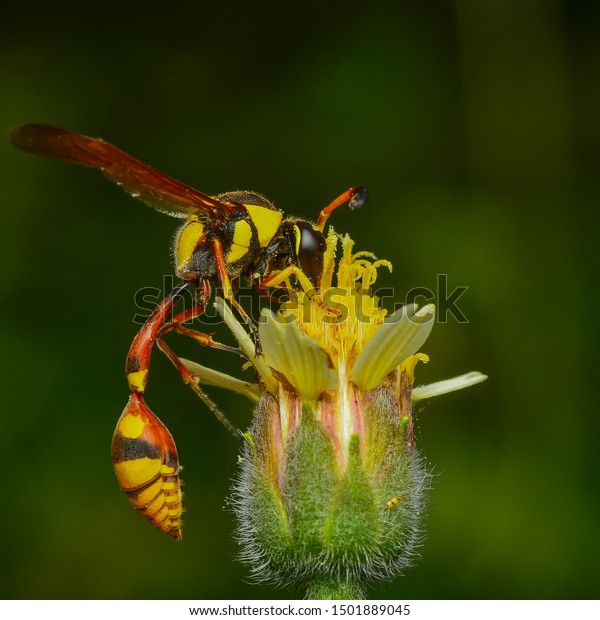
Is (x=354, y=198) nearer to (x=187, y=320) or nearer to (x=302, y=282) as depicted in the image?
(x=302, y=282)

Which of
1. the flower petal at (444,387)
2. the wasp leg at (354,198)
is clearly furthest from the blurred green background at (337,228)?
the wasp leg at (354,198)

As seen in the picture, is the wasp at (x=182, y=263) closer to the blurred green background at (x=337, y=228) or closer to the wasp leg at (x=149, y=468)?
the wasp leg at (x=149, y=468)

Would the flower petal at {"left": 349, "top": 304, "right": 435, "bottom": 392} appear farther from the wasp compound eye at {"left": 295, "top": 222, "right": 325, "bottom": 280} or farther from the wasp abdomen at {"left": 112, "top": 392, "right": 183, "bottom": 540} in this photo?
the wasp abdomen at {"left": 112, "top": 392, "right": 183, "bottom": 540}

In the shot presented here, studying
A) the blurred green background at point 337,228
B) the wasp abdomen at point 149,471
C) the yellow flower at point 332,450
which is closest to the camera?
the yellow flower at point 332,450

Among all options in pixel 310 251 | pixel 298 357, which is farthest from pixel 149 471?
pixel 310 251

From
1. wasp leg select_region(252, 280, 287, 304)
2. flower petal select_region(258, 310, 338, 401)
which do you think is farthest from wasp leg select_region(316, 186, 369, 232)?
flower petal select_region(258, 310, 338, 401)
